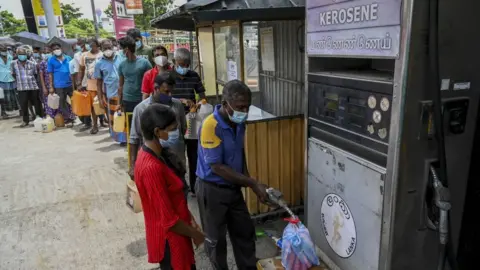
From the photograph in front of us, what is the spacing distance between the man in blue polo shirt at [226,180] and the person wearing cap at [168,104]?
638mm

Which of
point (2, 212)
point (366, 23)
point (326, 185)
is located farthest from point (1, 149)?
point (366, 23)

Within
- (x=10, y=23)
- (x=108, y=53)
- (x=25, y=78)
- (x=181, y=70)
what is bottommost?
(x=25, y=78)

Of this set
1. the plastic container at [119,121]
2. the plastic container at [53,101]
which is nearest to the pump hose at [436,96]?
the plastic container at [119,121]

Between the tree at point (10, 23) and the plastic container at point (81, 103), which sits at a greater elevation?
the tree at point (10, 23)

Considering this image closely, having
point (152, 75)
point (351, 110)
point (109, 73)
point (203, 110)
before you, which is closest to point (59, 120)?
point (109, 73)

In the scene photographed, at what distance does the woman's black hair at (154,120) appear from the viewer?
1.99 metres

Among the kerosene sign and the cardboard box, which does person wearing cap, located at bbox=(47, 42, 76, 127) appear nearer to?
the cardboard box

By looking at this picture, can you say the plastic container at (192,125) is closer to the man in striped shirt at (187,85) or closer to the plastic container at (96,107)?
A: the man in striped shirt at (187,85)

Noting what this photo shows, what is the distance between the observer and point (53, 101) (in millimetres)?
8086

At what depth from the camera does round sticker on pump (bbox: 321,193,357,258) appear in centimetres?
234

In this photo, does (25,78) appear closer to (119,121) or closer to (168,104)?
(119,121)

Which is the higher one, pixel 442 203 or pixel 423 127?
pixel 423 127

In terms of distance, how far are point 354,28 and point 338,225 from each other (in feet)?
4.38

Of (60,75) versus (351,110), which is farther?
(60,75)
